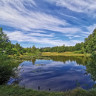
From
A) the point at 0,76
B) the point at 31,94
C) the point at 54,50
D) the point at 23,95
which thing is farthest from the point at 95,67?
the point at 54,50

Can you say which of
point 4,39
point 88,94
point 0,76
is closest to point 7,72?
point 0,76

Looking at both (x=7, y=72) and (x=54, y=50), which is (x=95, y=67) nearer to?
(x=7, y=72)

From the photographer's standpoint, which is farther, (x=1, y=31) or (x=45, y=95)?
(x=1, y=31)

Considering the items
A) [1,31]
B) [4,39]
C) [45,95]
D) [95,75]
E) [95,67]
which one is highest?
[1,31]

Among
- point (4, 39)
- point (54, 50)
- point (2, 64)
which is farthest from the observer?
point (54, 50)

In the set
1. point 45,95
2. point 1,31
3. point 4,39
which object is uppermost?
point 1,31

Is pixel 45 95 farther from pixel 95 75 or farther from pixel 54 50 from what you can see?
pixel 54 50

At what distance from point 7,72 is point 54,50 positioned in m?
119

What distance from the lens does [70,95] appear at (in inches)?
213

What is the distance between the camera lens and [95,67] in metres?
6.62

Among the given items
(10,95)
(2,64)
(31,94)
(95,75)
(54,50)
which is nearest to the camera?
(10,95)

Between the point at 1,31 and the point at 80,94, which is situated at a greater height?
the point at 1,31

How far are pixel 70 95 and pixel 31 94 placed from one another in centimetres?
251

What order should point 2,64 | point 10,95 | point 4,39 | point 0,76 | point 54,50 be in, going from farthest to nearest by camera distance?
1. point 54,50
2. point 4,39
3. point 2,64
4. point 0,76
5. point 10,95
